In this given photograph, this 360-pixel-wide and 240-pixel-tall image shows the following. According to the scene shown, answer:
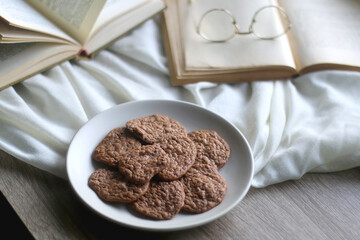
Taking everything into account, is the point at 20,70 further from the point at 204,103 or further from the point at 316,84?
the point at 316,84

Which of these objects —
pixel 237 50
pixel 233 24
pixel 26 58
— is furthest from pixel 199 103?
pixel 26 58

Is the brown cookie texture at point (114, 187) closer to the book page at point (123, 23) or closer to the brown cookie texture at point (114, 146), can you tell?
the brown cookie texture at point (114, 146)

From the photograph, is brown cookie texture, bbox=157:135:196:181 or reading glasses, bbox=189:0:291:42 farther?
reading glasses, bbox=189:0:291:42

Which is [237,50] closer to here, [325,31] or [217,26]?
[217,26]

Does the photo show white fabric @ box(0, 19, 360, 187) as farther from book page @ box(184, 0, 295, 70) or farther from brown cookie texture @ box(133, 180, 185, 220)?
brown cookie texture @ box(133, 180, 185, 220)

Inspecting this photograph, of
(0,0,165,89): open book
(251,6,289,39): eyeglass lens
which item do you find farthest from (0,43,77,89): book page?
(251,6,289,39): eyeglass lens

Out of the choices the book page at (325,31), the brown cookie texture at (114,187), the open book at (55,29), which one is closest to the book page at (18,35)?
the open book at (55,29)

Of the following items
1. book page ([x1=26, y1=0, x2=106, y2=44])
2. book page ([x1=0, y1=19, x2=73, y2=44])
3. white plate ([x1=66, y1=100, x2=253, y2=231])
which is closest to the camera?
white plate ([x1=66, y1=100, x2=253, y2=231])
